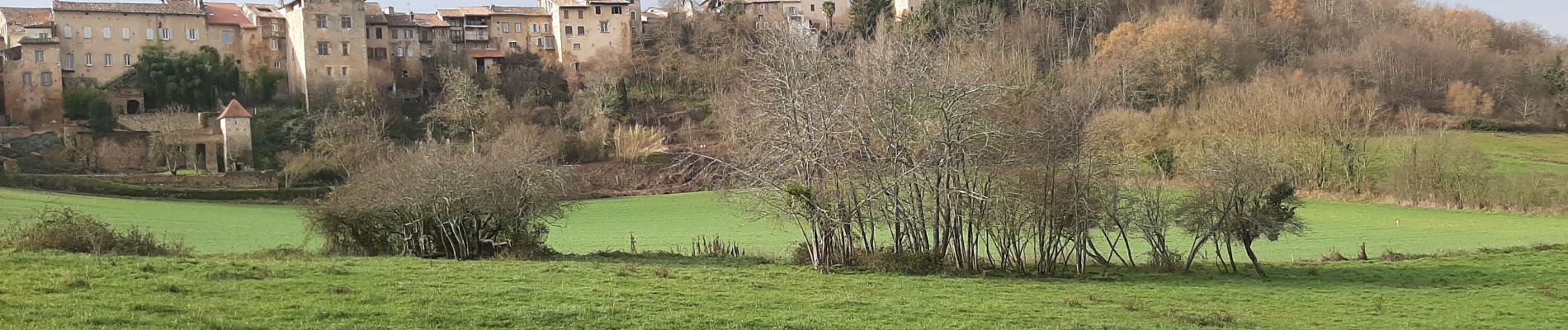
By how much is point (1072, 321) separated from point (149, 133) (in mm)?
69389

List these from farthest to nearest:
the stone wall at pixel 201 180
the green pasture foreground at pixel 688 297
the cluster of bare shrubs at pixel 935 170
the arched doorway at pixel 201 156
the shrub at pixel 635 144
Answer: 1. the shrub at pixel 635 144
2. the arched doorway at pixel 201 156
3. the stone wall at pixel 201 180
4. the cluster of bare shrubs at pixel 935 170
5. the green pasture foreground at pixel 688 297

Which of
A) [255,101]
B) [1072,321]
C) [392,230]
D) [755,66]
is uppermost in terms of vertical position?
[255,101]

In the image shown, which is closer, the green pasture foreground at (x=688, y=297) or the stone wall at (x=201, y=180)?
the green pasture foreground at (x=688, y=297)

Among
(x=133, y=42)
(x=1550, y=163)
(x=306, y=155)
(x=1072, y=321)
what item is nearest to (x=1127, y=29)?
(x=1550, y=163)

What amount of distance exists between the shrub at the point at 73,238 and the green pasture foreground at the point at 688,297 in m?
3.24

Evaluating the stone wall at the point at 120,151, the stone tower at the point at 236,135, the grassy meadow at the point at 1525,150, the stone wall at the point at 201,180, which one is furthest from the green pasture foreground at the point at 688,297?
the stone tower at the point at 236,135

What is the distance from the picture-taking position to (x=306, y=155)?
70875mm

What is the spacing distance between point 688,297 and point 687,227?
98.8 feet

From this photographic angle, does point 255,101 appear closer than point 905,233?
No

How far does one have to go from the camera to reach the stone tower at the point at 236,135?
243ft

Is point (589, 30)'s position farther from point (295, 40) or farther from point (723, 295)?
point (723, 295)

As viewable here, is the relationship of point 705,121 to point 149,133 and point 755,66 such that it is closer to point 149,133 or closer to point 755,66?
point 149,133

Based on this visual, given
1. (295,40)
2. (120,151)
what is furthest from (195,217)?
(295,40)

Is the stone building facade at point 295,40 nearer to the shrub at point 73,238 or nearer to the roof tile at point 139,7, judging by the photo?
the roof tile at point 139,7
